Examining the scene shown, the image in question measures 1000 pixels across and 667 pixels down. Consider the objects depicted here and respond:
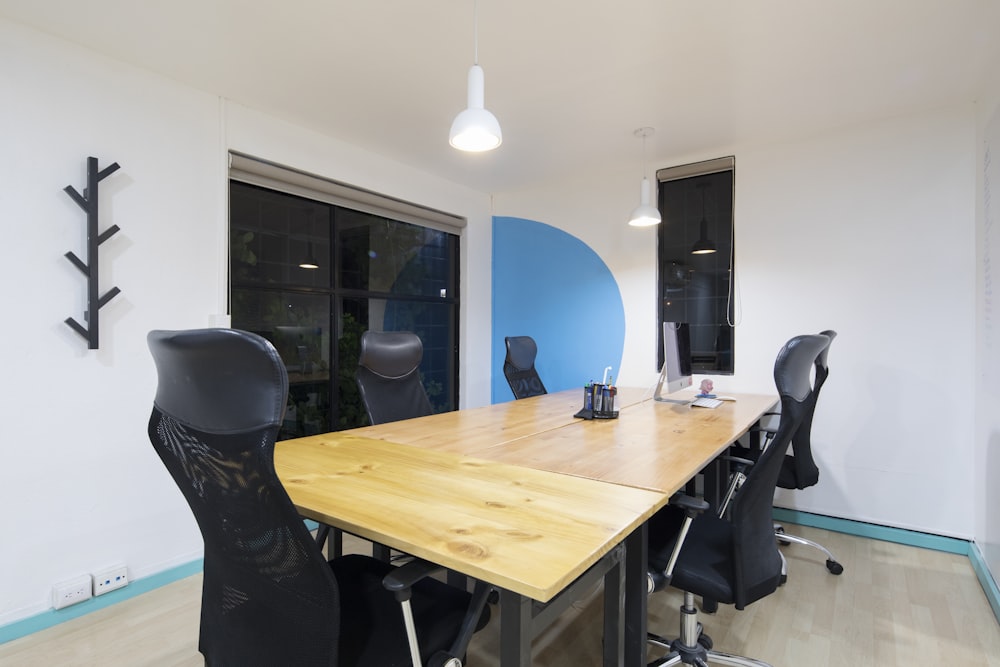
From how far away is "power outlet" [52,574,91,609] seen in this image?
2.17m

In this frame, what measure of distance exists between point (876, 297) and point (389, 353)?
3.10 metres

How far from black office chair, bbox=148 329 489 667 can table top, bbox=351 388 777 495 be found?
62cm

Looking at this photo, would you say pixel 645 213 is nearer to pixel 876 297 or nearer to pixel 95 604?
pixel 876 297

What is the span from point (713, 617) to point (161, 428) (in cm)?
235

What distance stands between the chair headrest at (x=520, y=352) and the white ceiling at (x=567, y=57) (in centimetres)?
150

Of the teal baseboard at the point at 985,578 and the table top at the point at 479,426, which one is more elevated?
the table top at the point at 479,426

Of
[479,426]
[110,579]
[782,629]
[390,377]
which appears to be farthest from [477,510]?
[110,579]

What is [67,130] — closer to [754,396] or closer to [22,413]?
[22,413]

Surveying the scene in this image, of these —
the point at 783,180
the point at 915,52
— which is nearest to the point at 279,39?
the point at 915,52

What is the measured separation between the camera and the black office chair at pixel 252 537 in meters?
0.83

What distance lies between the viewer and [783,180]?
3465 millimetres

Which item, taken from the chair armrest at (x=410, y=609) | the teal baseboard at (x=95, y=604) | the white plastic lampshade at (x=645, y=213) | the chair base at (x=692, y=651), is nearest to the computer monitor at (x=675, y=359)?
the white plastic lampshade at (x=645, y=213)

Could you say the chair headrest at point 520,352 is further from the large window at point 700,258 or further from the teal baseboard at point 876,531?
the teal baseboard at point 876,531

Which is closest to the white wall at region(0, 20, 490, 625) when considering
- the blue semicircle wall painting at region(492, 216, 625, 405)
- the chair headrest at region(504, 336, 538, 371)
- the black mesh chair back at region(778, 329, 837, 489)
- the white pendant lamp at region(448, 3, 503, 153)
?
the white pendant lamp at region(448, 3, 503, 153)
